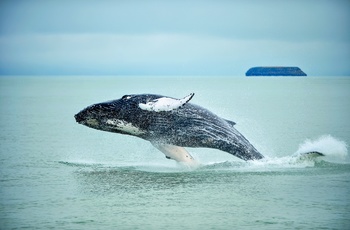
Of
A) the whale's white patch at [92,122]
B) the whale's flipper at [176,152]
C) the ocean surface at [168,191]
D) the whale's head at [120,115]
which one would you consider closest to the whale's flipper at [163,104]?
the whale's head at [120,115]

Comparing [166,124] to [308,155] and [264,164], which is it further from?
[308,155]

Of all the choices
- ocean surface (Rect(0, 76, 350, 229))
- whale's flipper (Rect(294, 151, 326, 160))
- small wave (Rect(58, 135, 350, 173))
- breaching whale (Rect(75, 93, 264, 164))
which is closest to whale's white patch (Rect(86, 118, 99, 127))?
breaching whale (Rect(75, 93, 264, 164))

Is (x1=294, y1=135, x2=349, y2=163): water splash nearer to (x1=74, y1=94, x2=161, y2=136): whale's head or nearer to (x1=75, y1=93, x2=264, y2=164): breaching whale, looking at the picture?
(x1=75, y1=93, x2=264, y2=164): breaching whale

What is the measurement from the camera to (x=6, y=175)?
55.5 ft

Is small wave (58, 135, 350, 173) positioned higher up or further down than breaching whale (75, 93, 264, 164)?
further down

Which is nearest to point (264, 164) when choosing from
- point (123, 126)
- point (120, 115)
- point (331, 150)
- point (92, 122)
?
point (331, 150)

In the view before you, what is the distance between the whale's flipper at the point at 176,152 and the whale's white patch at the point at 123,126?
54 centimetres

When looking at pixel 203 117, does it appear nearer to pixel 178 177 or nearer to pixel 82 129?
pixel 178 177

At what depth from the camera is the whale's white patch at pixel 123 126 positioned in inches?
631

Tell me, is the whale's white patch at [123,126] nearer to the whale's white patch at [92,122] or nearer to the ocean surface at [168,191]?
the whale's white patch at [92,122]

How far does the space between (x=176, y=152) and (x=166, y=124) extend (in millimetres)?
968

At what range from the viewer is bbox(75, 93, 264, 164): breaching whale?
1588 cm

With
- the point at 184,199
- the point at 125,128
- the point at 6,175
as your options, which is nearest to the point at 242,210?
the point at 184,199

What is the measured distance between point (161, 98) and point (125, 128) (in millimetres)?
1289
